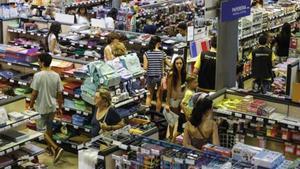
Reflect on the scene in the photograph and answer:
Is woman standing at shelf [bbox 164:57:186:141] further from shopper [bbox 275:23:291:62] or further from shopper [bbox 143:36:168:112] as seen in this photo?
shopper [bbox 275:23:291:62]

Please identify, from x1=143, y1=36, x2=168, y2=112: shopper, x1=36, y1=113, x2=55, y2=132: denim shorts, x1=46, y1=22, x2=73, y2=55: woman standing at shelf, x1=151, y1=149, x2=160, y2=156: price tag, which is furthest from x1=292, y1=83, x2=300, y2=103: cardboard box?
x1=46, y1=22, x2=73, y2=55: woman standing at shelf

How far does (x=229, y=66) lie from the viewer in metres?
9.91

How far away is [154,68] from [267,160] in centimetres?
549

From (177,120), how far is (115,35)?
2822 mm

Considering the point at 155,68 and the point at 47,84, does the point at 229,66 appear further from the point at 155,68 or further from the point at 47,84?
the point at 47,84

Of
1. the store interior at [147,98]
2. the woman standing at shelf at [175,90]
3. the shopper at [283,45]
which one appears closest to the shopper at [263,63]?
the store interior at [147,98]

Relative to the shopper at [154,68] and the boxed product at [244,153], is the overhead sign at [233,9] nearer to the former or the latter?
the shopper at [154,68]

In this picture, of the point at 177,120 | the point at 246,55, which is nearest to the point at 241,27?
the point at 246,55

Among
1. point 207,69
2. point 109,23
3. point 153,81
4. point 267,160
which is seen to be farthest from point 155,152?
point 109,23

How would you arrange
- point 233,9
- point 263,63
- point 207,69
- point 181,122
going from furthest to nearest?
point 263,63
point 207,69
point 181,122
point 233,9

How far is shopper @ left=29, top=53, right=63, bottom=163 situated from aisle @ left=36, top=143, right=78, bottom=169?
479 mm

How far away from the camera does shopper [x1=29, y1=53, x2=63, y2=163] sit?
9102 millimetres

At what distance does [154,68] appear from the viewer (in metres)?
11.0

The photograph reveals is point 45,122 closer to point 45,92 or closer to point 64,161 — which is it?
point 45,92
